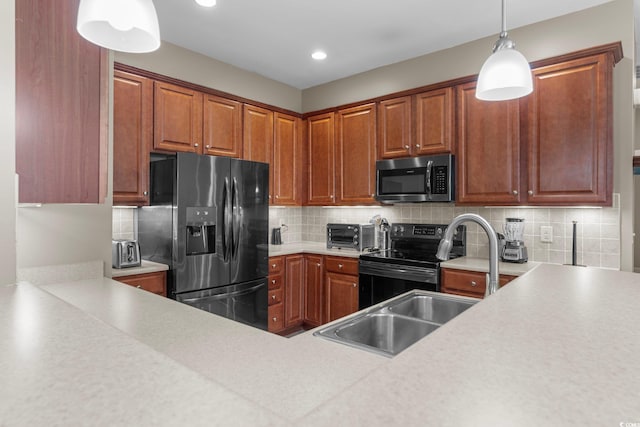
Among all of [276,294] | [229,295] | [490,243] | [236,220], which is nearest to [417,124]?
[236,220]

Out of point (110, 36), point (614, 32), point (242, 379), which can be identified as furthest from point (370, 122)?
point (242, 379)

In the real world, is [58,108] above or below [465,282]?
above

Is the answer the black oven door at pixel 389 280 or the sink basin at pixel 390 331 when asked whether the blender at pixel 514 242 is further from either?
the sink basin at pixel 390 331

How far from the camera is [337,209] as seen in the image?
171 inches

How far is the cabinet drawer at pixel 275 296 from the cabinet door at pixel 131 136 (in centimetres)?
140

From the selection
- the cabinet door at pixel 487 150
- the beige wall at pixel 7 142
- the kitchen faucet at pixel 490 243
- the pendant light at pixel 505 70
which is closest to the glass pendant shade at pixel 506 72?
the pendant light at pixel 505 70

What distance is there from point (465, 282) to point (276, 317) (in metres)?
1.81

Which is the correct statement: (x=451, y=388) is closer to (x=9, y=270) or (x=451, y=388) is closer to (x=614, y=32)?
(x=9, y=270)

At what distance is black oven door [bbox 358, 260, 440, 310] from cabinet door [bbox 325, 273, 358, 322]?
9cm

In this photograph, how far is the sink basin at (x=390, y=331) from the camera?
139 centimetres

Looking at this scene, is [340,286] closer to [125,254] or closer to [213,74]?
[125,254]

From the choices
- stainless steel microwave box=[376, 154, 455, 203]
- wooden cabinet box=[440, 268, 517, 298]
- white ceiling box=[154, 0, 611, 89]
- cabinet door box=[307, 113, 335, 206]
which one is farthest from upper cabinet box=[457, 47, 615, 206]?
cabinet door box=[307, 113, 335, 206]

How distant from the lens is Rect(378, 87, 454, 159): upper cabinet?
10.6 ft

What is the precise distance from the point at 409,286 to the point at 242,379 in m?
2.49
